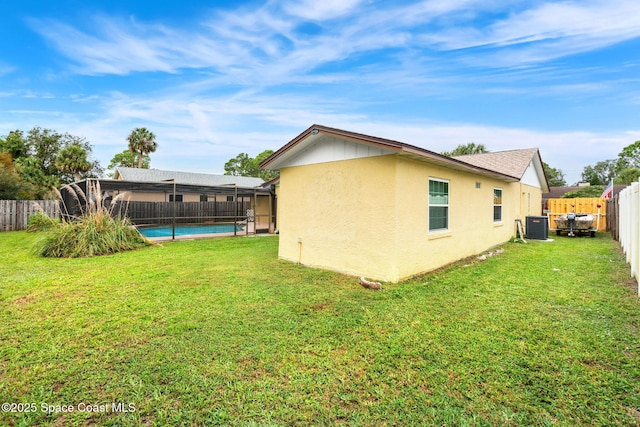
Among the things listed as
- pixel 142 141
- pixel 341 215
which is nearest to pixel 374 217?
pixel 341 215

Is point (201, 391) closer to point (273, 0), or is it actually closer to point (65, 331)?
point (65, 331)

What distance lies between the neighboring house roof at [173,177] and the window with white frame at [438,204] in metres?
17.9

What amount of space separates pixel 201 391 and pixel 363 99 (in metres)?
12.3

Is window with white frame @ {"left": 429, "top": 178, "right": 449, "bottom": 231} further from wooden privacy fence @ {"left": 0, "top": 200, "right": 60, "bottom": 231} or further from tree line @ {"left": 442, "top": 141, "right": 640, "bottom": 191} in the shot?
tree line @ {"left": 442, "top": 141, "right": 640, "bottom": 191}

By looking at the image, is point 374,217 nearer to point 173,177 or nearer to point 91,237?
point 91,237

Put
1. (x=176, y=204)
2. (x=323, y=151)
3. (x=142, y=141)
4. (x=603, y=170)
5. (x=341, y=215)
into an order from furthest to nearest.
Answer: (x=603, y=170) → (x=142, y=141) → (x=176, y=204) → (x=323, y=151) → (x=341, y=215)

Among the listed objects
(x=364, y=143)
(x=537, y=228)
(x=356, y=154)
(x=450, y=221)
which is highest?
(x=364, y=143)

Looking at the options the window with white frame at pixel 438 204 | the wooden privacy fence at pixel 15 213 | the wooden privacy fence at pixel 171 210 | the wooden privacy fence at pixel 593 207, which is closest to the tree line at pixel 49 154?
the wooden privacy fence at pixel 15 213

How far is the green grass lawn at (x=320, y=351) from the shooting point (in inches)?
89.1

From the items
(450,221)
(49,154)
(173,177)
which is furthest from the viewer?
(49,154)

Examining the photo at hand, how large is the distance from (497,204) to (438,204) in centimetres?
536

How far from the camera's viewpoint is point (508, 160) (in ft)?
45.0

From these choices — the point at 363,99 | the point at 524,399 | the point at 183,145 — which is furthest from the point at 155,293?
the point at 183,145

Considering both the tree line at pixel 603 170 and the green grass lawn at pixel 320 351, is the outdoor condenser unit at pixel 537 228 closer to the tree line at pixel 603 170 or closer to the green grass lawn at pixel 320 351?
the green grass lawn at pixel 320 351
